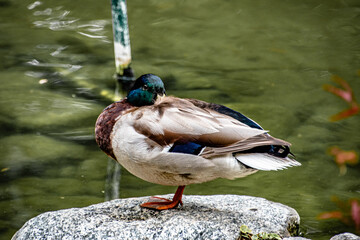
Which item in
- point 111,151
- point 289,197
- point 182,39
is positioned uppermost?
point 111,151

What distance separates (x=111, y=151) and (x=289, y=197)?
2.09 metres

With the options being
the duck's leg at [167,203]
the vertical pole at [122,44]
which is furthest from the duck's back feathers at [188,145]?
the vertical pole at [122,44]

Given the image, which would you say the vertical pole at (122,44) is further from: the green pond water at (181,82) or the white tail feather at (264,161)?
the white tail feather at (264,161)

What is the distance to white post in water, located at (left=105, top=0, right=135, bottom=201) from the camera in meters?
5.38

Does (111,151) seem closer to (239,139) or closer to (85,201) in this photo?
(239,139)

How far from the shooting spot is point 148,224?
11.2 ft

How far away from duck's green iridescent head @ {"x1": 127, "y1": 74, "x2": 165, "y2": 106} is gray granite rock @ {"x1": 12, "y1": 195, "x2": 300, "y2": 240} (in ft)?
2.34

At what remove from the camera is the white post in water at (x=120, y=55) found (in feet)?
17.6

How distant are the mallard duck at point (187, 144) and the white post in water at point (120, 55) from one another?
1872mm

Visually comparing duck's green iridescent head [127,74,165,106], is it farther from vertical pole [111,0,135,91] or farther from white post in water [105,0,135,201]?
vertical pole [111,0,135,91]

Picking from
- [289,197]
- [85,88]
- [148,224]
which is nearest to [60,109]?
[85,88]

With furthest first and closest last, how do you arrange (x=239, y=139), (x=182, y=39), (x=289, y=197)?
(x=182, y=39) → (x=289, y=197) → (x=239, y=139)

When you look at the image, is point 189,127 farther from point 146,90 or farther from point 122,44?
point 122,44

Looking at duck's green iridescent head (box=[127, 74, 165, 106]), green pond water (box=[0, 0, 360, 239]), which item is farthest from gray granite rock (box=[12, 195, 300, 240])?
green pond water (box=[0, 0, 360, 239])
